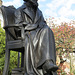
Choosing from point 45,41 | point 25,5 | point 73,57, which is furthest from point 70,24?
point 45,41

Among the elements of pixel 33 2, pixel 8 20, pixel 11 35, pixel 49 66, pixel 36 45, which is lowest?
pixel 49 66

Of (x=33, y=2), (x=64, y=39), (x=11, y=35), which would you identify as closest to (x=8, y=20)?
(x=11, y=35)

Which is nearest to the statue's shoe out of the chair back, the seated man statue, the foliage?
the seated man statue

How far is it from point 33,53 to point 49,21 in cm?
471

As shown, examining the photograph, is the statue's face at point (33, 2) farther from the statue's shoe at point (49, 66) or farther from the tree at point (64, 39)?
the tree at point (64, 39)

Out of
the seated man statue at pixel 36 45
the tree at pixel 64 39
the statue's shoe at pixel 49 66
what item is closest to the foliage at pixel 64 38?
the tree at pixel 64 39

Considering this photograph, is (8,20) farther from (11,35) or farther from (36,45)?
(36,45)

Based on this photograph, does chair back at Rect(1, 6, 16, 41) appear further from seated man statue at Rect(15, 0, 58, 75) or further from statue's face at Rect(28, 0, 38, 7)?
statue's face at Rect(28, 0, 38, 7)

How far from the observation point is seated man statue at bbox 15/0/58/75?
2.43 meters

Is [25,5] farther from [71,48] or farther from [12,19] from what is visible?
[71,48]

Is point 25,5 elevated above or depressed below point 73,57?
above

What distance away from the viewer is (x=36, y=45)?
2.62m

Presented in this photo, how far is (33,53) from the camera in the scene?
256cm

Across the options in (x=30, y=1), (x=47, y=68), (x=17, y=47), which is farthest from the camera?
(x=30, y=1)
